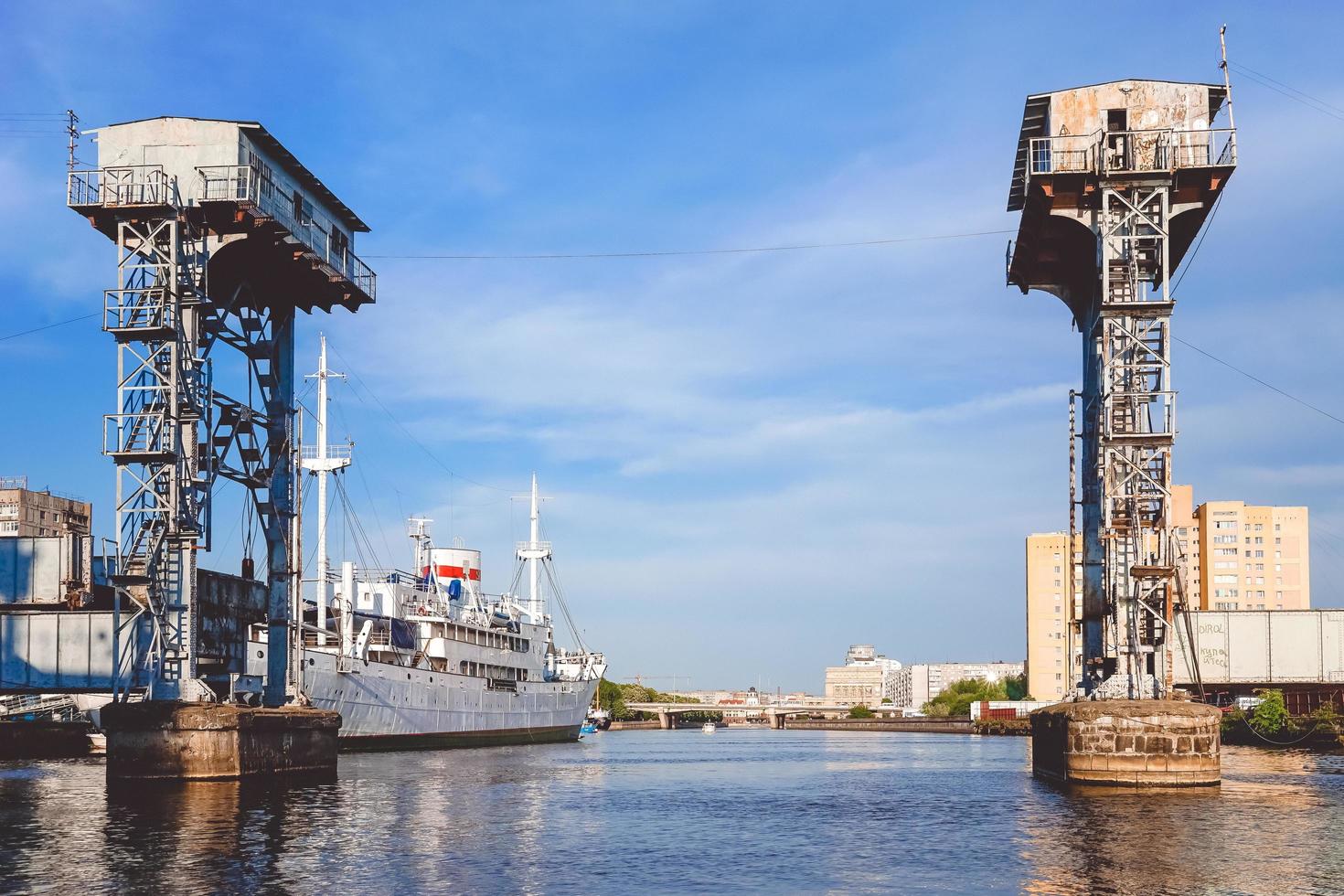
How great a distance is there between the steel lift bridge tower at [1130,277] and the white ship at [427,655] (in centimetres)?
3560

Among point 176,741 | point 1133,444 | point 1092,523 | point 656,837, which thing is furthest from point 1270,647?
point 176,741

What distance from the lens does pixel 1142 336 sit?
42344 mm

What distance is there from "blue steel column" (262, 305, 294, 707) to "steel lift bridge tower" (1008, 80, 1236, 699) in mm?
28146

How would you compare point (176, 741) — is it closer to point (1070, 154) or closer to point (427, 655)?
point (1070, 154)

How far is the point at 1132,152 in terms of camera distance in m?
42.7

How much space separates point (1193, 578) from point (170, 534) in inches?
6932

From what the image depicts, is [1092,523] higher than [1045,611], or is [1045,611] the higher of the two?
[1092,523]

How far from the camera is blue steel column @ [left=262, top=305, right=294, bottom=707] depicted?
49.3 m

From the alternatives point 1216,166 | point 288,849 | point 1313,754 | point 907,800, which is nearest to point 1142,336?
point 1216,166

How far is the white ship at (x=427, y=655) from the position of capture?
251 feet

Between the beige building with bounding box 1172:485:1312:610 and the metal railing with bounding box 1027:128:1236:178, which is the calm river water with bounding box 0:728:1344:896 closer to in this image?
the metal railing with bounding box 1027:128:1236:178

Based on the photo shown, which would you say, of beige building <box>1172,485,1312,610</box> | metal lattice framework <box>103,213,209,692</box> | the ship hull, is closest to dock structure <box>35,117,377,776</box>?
metal lattice framework <box>103,213,209,692</box>

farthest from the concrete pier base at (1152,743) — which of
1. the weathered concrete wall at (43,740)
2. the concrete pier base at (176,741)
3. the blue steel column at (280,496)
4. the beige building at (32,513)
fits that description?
the beige building at (32,513)

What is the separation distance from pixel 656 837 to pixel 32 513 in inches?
5952
